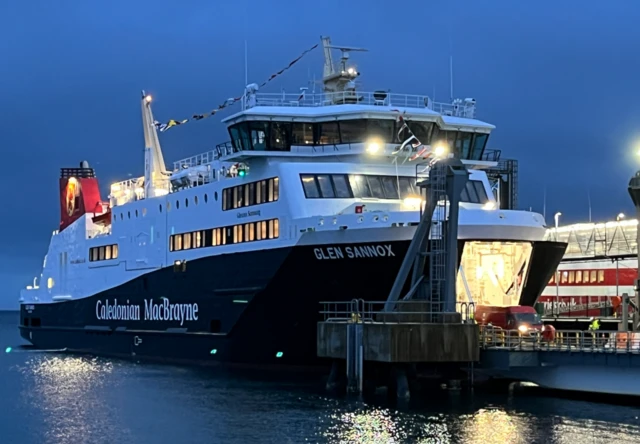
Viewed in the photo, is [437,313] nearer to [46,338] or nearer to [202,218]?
[202,218]

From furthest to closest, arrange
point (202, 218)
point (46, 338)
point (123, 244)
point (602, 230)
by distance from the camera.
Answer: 1. point (602, 230)
2. point (46, 338)
3. point (123, 244)
4. point (202, 218)

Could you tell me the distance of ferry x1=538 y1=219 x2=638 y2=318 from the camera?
160 feet

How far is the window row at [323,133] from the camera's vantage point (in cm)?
3069

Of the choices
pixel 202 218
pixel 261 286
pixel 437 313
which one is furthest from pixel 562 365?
pixel 202 218

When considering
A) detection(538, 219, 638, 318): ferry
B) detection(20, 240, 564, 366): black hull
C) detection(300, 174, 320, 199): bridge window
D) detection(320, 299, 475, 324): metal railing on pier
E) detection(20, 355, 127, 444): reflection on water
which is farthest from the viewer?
detection(538, 219, 638, 318): ferry

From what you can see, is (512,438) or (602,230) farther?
(602,230)

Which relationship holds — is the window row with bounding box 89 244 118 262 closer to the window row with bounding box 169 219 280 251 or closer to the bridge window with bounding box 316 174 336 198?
the window row with bounding box 169 219 280 251

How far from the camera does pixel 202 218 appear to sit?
1351 inches

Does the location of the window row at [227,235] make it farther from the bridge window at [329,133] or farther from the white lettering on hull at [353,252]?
the bridge window at [329,133]

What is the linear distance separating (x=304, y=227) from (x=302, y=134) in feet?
11.9

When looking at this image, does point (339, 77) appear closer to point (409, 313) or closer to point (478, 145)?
point (478, 145)

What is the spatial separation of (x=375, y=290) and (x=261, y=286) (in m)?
3.77

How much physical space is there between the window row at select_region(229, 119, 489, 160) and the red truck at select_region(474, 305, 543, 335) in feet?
21.8

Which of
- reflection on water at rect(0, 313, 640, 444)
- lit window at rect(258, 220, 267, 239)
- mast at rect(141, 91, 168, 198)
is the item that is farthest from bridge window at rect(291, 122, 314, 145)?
mast at rect(141, 91, 168, 198)
